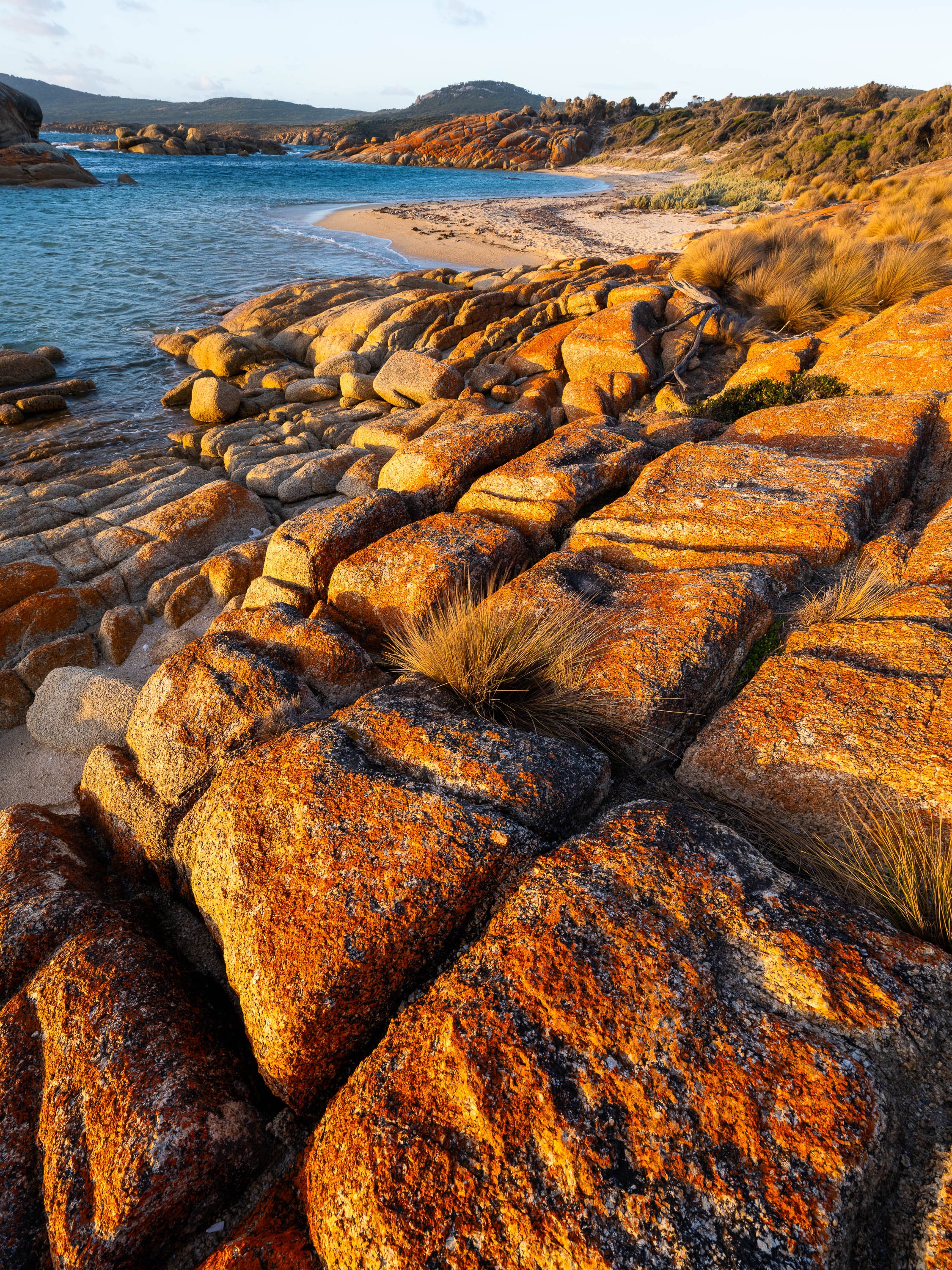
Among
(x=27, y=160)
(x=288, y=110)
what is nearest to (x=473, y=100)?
(x=288, y=110)

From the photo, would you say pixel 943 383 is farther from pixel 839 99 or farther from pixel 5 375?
pixel 839 99

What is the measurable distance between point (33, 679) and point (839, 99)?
56133 millimetres

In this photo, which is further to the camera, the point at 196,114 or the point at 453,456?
the point at 196,114

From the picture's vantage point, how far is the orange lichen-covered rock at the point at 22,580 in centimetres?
594

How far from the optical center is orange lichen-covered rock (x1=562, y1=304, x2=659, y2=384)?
7.77 m

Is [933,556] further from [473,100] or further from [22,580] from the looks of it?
[473,100]

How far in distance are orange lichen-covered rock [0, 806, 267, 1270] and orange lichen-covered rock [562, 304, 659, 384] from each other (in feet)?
25.5

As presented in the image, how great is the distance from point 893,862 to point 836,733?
519 millimetres

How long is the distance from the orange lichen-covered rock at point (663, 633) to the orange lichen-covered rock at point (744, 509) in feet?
1.29

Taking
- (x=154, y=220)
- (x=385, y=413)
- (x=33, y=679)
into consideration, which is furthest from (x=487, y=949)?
(x=154, y=220)

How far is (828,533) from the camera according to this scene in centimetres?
358

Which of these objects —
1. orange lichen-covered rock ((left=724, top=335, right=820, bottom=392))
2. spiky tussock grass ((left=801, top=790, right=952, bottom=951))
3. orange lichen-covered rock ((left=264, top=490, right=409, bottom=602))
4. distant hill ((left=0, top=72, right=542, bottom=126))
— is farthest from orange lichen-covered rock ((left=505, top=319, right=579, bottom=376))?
distant hill ((left=0, top=72, right=542, bottom=126))

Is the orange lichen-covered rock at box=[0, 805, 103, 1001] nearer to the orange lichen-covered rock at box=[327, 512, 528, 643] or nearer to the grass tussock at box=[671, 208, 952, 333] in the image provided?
the orange lichen-covered rock at box=[327, 512, 528, 643]

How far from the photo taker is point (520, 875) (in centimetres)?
199
